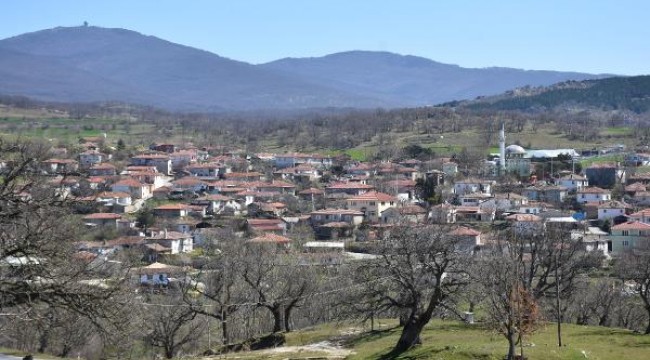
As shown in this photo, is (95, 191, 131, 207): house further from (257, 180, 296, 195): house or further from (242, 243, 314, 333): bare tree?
(242, 243, 314, 333): bare tree

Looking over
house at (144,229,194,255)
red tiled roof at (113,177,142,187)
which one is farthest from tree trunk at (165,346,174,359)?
red tiled roof at (113,177,142,187)

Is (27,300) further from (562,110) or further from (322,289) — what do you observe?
(562,110)

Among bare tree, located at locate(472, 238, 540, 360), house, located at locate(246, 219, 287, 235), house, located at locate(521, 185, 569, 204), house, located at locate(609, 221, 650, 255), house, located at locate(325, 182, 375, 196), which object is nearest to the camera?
bare tree, located at locate(472, 238, 540, 360)

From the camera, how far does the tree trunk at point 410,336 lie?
22.5 m

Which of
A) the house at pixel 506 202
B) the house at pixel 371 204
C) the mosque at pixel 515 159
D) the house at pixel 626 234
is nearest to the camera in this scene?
the house at pixel 626 234

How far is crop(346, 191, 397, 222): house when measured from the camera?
7281 cm

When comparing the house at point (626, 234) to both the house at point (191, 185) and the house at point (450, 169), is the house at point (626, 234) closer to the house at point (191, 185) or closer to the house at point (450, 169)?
the house at point (450, 169)

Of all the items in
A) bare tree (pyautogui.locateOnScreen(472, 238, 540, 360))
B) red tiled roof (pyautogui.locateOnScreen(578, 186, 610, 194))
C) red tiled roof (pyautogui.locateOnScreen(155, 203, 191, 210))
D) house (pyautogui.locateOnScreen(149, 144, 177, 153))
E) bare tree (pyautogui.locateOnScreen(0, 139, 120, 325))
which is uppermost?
bare tree (pyautogui.locateOnScreen(0, 139, 120, 325))

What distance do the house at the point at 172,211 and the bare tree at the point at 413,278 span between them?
156ft

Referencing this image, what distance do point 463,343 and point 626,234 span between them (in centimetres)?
3917

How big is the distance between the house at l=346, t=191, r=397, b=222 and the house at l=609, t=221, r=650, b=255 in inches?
766

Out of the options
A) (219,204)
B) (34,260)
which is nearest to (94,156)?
(219,204)

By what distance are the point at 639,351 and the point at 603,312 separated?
14.4m

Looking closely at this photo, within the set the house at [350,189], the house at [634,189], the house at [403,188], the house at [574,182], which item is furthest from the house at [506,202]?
the house at [350,189]
